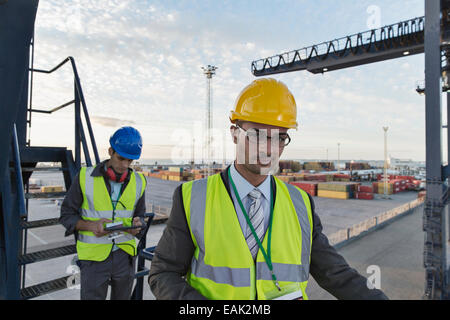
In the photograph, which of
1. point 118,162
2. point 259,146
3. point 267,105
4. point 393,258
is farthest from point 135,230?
point 393,258

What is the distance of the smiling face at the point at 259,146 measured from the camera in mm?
1417

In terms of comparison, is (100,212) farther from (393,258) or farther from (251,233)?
(393,258)

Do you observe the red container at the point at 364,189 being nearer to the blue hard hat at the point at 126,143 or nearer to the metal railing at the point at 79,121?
the metal railing at the point at 79,121

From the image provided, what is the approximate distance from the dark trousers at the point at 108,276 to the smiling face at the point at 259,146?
219 cm

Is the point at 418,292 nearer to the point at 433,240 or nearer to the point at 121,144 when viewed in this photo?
the point at 433,240

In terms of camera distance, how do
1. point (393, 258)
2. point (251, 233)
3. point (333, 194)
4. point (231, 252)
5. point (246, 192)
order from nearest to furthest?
1. point (231, 252)
2. point (251, 233)
3. point (246, 192)
4. point (393, 258)
5. point (333, 194)

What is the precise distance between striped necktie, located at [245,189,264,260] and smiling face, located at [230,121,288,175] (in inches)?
6.1

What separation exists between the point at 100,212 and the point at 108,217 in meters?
0.10

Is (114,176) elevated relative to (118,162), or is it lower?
lower

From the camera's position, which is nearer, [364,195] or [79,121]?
[79,121]

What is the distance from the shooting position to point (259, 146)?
4.69 feet

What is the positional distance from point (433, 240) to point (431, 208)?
3.27 ft
